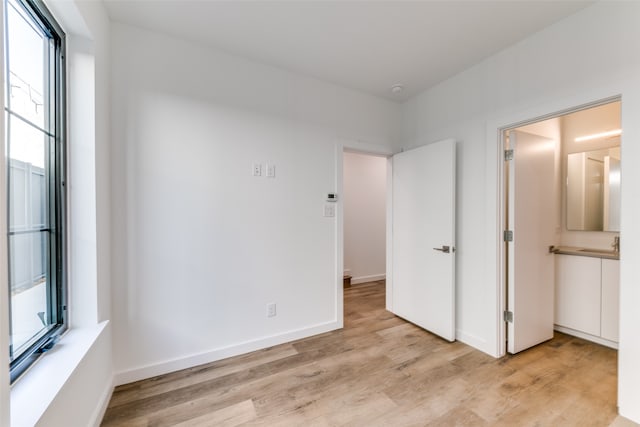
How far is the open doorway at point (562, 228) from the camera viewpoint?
2.26 meters

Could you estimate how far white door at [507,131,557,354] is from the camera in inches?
88.4

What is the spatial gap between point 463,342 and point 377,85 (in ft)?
9.05

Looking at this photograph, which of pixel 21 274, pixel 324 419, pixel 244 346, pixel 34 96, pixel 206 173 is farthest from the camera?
pixel 244 346

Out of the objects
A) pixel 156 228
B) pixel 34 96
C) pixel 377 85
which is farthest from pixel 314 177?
pixel 34 96

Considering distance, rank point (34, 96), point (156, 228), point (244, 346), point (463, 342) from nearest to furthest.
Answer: point (34, 96) < point (156, 228) < point (244, 346) < point (463, 342)

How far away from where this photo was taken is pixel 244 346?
7.45 feet

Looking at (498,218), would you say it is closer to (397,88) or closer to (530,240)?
(530,240)

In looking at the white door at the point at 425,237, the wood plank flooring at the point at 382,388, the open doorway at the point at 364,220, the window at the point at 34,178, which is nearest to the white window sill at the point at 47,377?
the window at the point at 34,178

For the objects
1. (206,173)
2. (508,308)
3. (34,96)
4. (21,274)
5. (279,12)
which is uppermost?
(279,12)

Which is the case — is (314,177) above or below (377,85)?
below

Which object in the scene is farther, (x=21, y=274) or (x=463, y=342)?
(x=463, y=342)

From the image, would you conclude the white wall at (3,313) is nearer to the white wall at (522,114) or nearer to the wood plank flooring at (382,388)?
the wood plank flooring at (382,388)

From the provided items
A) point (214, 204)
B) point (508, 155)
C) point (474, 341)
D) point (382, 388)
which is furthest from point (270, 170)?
point (474, 341)

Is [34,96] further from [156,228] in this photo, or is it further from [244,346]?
[244,346]
